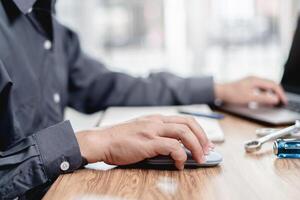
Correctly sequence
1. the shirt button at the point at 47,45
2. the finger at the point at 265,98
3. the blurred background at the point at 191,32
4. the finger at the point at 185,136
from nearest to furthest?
the finger at the point at 185,136
the shirt button at the point at 47,45
the finger at the point at 265,98
the blurred background at the point at 191,32

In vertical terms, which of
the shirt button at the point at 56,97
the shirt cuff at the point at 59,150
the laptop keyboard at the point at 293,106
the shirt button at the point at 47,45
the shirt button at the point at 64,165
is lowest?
the laptop keyboard at the point at 293,106

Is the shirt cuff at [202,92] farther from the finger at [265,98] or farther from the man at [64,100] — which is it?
the finger at [265,98]

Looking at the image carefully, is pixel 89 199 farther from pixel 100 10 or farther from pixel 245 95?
pixel 100 10

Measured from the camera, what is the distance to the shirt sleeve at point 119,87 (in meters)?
1.28

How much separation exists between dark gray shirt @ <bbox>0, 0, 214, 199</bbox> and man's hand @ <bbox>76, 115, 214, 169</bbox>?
0.03 meters

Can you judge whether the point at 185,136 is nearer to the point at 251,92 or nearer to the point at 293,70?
the point at 251,92

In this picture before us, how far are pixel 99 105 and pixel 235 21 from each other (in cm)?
100

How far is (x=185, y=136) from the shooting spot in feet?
2.28

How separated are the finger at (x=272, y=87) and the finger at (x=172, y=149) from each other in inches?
24.2

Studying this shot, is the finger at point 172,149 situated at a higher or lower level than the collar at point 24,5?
lower

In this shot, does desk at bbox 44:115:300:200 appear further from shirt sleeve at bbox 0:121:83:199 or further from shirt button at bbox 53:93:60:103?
shirt button at bbox 53:93:60:103

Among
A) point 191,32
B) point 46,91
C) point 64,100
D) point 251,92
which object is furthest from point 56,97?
point 191,32

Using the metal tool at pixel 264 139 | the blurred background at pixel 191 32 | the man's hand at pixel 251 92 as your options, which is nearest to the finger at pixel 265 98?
the man's hand at pixel 251 92

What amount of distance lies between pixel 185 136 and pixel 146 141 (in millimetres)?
59
